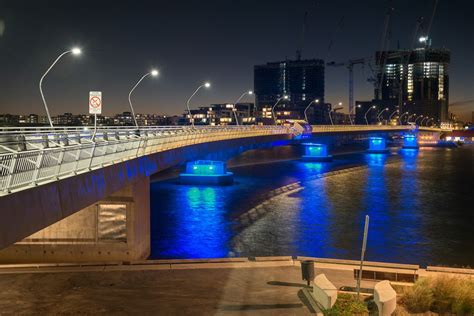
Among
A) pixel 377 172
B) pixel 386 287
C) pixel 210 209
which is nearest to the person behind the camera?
pixel 386 287

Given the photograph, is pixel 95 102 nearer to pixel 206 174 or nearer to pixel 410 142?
pixel 206 174

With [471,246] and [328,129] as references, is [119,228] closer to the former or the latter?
[471,246]

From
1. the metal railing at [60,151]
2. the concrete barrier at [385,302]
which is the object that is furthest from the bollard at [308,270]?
the metal railing at [60,151]

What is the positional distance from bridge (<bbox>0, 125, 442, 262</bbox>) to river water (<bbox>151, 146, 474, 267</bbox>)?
7.22m

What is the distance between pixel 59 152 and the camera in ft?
53.9

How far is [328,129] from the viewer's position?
105438mm

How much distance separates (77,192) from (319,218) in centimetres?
3536

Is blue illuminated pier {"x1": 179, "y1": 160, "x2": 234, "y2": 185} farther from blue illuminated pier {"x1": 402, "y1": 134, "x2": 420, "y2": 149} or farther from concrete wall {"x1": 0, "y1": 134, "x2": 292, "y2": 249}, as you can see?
blue illuminated pier {"x1": 402, "y1": 134, "x2": 420, "y2": 149}

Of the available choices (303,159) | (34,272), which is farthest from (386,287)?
(303,159)

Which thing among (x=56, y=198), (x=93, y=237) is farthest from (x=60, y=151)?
(x=93, y=237)

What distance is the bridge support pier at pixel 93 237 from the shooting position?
2361 cm

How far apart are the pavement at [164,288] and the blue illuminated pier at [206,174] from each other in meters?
54.9

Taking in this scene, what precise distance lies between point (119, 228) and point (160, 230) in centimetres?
1725

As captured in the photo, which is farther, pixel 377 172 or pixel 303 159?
pixel 303 159
